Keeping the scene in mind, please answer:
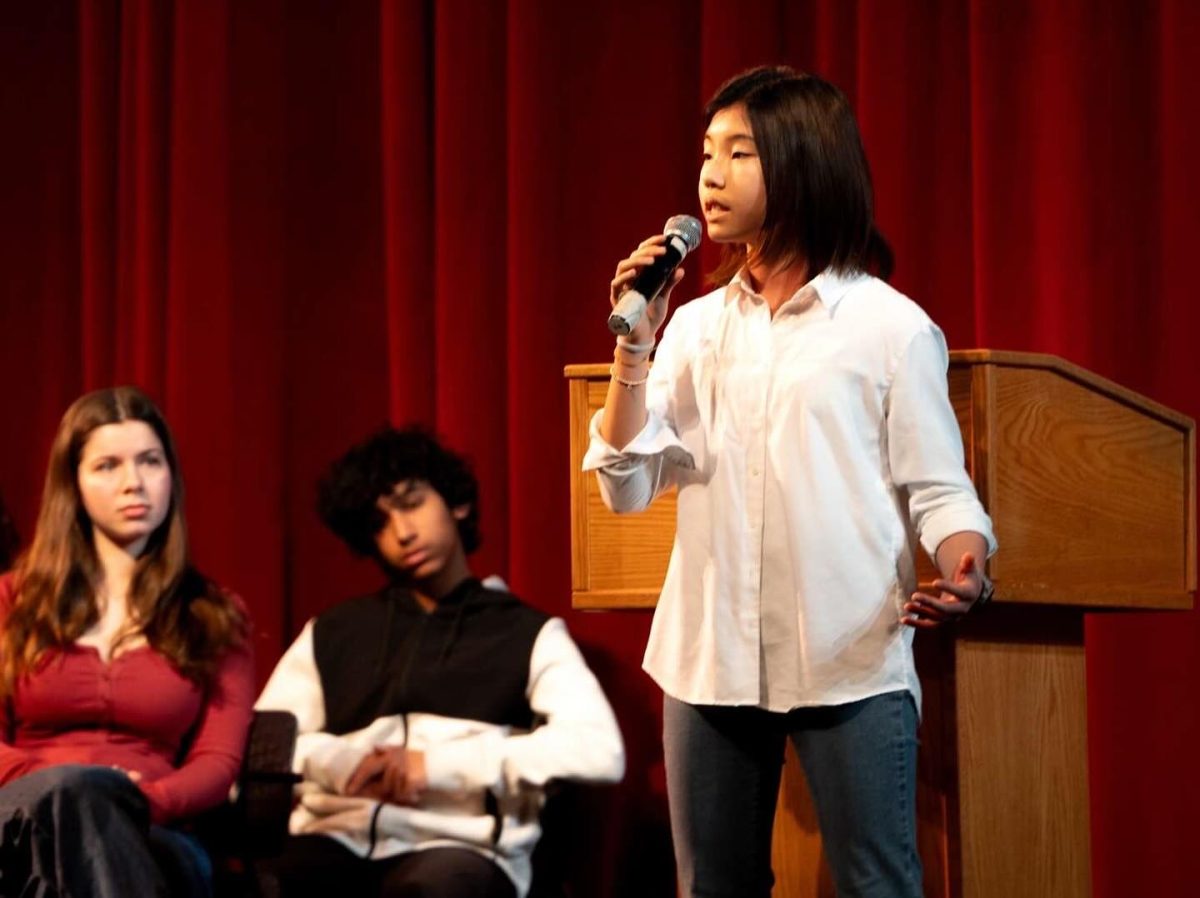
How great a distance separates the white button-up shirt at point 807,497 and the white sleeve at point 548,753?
92cm

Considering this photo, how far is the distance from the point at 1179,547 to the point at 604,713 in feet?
3.34

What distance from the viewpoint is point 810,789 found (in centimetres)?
187

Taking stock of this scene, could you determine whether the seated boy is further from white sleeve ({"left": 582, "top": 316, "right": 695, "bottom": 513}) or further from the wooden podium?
white sleeve ({"left": 582, "top": 316, "right": 695, "bottom": 513})

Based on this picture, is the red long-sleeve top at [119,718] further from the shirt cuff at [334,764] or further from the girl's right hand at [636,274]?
the girl's right hand at [636,274]

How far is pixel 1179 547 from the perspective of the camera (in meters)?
2.39

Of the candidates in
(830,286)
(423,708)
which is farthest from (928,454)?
(423,708)

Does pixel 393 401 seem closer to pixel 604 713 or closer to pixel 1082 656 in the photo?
pixel 604 713

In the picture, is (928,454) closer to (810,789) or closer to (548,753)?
(810,789)

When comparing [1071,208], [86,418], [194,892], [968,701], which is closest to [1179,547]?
[968,701]

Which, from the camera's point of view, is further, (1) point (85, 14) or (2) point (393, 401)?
(1) point (85, 14)

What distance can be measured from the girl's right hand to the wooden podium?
352mm

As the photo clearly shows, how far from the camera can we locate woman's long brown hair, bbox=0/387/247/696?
8.93 feet

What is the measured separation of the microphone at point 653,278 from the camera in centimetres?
171

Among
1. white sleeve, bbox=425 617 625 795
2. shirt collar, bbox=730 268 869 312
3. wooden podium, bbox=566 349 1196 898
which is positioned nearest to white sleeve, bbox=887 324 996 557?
shirt collar, bbox=730 268 869 312
